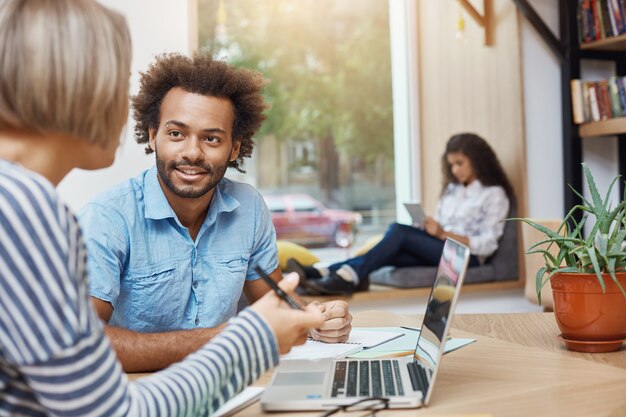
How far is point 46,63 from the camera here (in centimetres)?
78

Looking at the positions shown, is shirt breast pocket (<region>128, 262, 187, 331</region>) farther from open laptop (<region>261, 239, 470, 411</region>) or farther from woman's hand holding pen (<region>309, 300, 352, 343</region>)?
open laptop (<region>261, 239, 470, 411</region>)

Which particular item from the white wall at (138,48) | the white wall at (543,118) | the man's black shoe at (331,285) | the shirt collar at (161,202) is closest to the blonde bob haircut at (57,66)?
the shirt collar at (161,202)

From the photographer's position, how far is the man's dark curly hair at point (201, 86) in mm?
1851

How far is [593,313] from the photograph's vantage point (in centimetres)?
142

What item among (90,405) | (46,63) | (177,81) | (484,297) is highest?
(177,81)

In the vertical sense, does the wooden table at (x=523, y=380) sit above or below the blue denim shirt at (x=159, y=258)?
below

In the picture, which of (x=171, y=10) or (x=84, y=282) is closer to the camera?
(x=84, y=282)

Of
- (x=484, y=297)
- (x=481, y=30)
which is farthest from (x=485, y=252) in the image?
(x=481, y=30)

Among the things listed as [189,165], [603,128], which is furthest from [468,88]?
[189,165]

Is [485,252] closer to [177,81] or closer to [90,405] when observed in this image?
[177,81]

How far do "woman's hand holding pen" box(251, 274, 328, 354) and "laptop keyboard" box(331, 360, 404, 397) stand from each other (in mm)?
153

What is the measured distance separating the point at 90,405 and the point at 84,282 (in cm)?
12

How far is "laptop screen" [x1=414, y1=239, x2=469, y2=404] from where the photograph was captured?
1.06 metres

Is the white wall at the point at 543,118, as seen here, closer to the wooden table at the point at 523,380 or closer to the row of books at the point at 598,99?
the row of books at the point at 598,99
